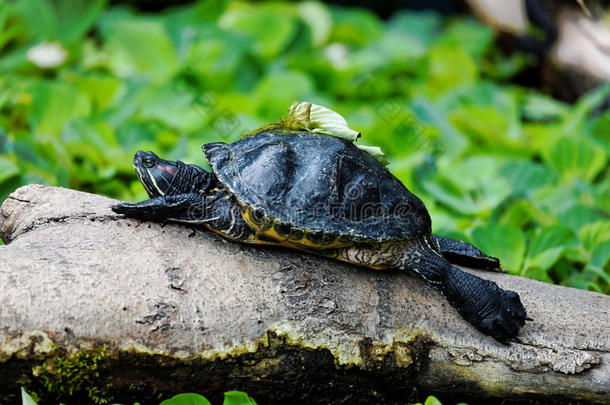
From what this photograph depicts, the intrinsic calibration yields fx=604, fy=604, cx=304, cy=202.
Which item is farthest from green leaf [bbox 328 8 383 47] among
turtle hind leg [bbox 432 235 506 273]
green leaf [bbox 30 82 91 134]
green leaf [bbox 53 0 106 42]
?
turtle hind leg [bbox 432 235 506 273]

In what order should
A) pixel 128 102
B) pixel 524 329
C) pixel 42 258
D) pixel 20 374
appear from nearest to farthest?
pixel 20 374
pixel 42 258
pixel 524 329
pixel 128 102

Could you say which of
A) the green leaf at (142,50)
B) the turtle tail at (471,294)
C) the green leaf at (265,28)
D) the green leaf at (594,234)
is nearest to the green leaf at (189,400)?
the turtle tail at (471,294)

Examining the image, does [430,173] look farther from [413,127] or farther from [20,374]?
[20,374]

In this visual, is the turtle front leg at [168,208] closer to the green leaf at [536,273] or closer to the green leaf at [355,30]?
the green leaf at [536,273]

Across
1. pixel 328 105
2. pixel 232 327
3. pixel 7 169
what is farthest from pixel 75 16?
pixel 232 327

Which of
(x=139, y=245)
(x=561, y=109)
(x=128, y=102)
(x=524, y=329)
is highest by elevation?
(x=561, y=109)

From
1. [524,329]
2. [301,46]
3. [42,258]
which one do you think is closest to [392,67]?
[301,46]

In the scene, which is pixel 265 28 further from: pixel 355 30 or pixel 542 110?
pixel 542 110
